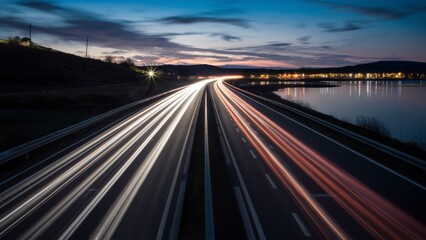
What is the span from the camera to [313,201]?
393 inches

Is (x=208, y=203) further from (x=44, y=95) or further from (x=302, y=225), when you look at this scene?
(x=44, y=95)

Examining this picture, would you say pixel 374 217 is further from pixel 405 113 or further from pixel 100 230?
pixel 405 113

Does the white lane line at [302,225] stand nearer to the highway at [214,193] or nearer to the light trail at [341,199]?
the highway at [214,193]

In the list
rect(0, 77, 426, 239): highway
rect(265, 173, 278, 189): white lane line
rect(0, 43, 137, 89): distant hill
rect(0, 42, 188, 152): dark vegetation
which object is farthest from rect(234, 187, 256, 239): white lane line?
rect(0, 43, 137, 89): distant hill

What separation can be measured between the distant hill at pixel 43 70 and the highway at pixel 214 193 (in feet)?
194

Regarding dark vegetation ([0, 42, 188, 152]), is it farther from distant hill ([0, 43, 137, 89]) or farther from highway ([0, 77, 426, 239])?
highway ([0, 77, 426, 239])

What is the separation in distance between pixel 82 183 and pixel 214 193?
4.32 m

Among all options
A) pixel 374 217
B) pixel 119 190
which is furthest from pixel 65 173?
pixel 374 217

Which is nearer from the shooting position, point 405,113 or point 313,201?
point 313,201

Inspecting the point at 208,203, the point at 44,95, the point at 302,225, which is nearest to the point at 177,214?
the point at 208,203

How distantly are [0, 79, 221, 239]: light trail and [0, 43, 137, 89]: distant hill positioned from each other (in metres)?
55.4

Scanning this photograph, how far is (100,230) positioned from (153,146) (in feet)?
33.7

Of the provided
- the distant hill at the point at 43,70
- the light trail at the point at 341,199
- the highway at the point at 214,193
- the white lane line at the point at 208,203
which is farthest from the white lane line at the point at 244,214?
the distant hill at the point at 43,70

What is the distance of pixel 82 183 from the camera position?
11.8m
